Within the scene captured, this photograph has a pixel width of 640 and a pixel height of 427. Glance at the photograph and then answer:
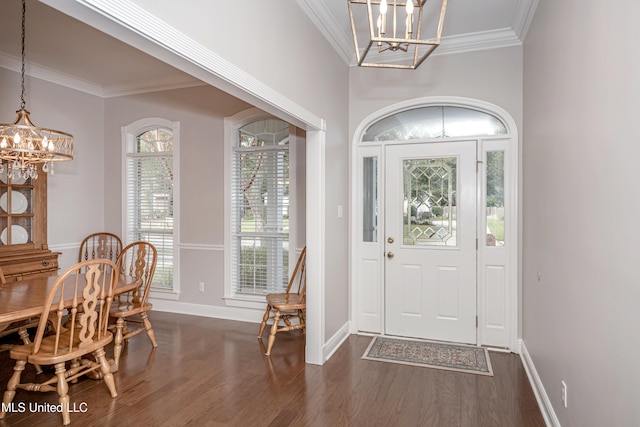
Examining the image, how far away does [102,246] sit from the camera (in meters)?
5.34

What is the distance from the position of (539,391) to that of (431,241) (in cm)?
165

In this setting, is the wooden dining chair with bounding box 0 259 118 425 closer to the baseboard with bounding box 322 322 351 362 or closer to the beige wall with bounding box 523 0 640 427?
the baseboard with bounding box 322 322 351 362

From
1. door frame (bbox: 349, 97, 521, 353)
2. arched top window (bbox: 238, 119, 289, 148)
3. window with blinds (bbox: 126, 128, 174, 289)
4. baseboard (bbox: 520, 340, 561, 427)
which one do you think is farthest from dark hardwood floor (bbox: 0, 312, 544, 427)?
arched top window (bbox: 238, 119, 289, 148)

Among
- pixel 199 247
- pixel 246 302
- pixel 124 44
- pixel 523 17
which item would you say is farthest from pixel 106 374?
pixel 523 17

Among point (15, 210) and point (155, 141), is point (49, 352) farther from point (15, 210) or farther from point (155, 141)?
point (155, 141)

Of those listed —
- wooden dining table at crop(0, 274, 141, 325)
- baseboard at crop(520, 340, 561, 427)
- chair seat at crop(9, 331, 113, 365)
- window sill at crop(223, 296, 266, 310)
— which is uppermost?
wooden dining table at crop(0, 274, 141, 325)

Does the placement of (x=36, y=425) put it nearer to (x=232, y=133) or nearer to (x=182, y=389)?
(x=182, y=389)

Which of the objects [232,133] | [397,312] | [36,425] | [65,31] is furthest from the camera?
[232,133]

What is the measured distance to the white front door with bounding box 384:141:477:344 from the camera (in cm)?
396

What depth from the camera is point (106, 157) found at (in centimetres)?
546

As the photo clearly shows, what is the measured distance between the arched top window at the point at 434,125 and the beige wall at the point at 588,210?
0.89 metres

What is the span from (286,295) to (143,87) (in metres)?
3.28

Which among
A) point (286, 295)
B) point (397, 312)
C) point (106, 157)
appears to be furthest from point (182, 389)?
point (106, 157)

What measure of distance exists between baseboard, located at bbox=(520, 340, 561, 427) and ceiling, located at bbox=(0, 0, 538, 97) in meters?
2.84
